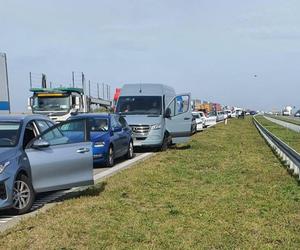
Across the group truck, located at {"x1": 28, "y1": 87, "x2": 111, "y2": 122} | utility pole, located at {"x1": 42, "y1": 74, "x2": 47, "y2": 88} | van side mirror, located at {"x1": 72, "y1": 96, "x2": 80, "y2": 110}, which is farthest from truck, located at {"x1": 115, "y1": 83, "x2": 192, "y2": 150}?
utility pole, located at {"x1": 42, "y1": 74, "x2": 47, "y2": 88}

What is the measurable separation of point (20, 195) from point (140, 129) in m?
11.5

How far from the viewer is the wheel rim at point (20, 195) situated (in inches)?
321

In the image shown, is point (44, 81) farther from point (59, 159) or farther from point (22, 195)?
point (22, 195)

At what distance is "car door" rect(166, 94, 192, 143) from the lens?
2047 cm

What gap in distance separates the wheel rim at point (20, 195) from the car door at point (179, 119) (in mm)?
12179

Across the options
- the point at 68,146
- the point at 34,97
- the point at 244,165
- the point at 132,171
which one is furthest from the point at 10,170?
the point at 34,97

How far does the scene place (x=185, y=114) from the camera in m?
21.3

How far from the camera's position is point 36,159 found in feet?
28.4

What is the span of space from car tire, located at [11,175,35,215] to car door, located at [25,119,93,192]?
20 cm

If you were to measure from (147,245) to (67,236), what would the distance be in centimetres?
116

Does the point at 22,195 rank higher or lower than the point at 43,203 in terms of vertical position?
higher

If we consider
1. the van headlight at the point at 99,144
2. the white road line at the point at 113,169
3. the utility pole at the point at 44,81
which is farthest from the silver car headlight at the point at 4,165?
the utility pole at the point at 44,81

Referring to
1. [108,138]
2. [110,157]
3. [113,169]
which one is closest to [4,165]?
[113,169]

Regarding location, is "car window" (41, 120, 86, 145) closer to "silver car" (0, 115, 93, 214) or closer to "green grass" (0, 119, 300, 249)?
"silver car" (0, 115, 93, 214)
